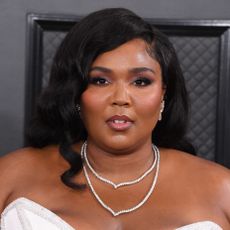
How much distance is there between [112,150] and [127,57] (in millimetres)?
224

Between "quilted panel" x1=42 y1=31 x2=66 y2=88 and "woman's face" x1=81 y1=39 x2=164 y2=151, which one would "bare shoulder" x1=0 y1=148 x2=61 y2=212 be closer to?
"woman's face" x1=81 y1=39 x2=164 y2=151

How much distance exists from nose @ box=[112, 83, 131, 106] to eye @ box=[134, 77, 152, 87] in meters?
0.03

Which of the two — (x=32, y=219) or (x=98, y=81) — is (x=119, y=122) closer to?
(x=98, y=81)

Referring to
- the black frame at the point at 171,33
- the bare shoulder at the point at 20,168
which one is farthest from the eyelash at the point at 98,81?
the black frame at the point at 171,33

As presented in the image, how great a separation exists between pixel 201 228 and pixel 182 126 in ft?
0.94

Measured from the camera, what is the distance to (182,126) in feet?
5.41

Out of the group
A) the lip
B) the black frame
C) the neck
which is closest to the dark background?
the black frame

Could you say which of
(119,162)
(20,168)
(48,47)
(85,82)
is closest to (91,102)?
(85,82)

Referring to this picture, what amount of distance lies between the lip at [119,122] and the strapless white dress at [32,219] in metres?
0.25

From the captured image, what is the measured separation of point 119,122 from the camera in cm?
142

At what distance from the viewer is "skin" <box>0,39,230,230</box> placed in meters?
1.43

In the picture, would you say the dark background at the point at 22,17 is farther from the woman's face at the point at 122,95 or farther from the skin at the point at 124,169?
the woman's face at the point at 122,95

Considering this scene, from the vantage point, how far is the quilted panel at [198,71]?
192 centimetres

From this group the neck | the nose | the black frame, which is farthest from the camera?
the black frame
